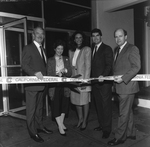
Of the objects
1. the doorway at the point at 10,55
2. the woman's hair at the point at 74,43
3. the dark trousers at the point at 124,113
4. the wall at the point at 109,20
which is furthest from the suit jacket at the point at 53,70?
the wall at the point at 109,20

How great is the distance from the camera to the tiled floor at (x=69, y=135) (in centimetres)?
279

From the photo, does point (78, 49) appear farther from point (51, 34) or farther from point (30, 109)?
point (51, 34)

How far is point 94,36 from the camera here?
3016 millimetres

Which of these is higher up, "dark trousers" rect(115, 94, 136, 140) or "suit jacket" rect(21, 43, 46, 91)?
"suit jacket" rect(21, 43, 46, 91)

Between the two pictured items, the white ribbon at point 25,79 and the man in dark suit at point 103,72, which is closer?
the white ribbon at point 25,79

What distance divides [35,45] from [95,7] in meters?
3.44

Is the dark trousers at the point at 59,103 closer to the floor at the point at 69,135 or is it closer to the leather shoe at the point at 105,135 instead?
the floor at the point at 69,135

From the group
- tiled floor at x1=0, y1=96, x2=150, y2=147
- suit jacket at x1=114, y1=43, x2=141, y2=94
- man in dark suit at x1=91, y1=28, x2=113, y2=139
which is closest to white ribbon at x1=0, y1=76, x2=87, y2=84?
man in dark suit at x1=91, y1=28, x2=113, y2=139

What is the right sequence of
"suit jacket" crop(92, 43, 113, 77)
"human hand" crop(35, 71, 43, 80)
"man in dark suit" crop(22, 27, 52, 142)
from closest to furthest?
"human hand" crop(35, 71, 43, 80) < "man in dark suit" crop(22, 27, 52, 142) < "suit jacket" crop(92, 43, 113, 77)

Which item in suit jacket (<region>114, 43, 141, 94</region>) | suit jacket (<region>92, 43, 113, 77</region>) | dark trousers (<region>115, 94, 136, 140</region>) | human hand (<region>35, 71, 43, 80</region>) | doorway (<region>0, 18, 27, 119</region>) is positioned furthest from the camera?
doorway (<region>0, 18, 27, 119</region>)

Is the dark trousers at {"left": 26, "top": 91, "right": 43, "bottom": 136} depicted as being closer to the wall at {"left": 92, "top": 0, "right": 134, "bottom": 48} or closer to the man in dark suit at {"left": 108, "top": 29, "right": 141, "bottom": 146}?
the man in dark suit at {"left": 108, "top": 29, "right": 141, "bottom": 146}

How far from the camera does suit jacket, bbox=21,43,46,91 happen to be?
278 cm

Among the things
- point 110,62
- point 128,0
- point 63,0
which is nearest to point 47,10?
point 63,0

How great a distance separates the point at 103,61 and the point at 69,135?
1.50 m
